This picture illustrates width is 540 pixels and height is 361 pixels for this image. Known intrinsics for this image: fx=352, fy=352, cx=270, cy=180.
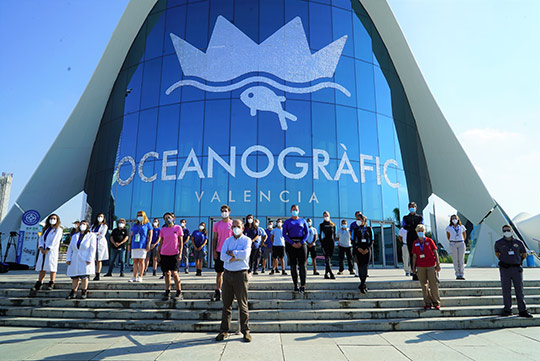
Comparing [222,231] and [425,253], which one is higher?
[222,231]

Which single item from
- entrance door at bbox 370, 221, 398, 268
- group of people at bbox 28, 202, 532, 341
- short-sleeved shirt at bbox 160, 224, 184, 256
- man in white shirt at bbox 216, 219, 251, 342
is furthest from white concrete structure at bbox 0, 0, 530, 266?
man in white shirt at bbox 216, 219, 251, 342

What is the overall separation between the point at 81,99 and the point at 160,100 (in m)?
6.27

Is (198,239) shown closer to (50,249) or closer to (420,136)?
→ (50,249)

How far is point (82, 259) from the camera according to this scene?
7840 mm

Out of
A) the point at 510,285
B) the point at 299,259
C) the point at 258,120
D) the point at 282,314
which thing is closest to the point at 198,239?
the point at 299,259

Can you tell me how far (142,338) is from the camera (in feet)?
18.5

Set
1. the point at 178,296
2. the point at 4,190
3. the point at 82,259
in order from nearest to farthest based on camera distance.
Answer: the point at 178,296 < the point at 82,259 < the point at 4,190

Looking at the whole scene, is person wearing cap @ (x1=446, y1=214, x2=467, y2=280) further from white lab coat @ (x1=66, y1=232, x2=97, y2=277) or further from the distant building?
the distant building

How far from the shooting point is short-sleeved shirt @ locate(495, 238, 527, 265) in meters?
6.83

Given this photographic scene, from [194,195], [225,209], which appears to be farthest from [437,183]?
[225,209]

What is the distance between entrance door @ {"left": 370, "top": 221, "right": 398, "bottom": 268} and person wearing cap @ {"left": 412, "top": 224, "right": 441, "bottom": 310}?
10.5 m

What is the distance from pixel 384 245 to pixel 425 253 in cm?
1128

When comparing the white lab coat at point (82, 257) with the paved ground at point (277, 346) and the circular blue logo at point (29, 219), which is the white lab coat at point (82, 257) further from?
the circular blue logo at point (29, 219)

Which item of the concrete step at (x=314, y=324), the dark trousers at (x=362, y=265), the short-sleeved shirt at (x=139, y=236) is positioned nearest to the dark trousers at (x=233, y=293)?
the concrete step at (x=314, y=324)
